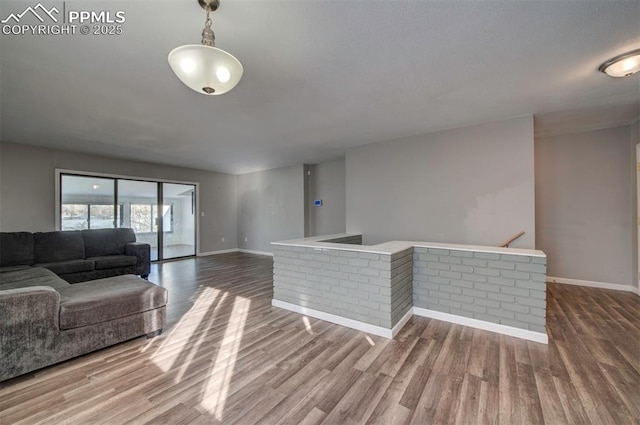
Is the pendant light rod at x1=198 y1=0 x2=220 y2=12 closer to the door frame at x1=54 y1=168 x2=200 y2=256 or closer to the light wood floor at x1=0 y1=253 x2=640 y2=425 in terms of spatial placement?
the light wood floor at x1=0 y1=253 x2=640 y2=425

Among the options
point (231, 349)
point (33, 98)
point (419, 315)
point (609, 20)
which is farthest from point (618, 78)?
point (33, 98)

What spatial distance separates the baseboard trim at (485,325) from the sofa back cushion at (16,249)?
20.0ft

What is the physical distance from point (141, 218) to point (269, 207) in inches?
129

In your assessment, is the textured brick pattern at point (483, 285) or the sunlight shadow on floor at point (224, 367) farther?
the textured brick pattern at point (483, 285)

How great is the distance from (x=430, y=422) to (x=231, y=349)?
1732 mm

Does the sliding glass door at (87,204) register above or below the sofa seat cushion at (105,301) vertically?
above

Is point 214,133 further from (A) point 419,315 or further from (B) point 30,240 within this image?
(A) point 419,315

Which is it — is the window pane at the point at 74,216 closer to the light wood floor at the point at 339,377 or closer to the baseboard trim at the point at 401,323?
the light wood floor at the point at 339,377

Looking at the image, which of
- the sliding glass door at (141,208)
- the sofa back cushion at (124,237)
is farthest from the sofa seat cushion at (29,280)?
the sliding glass door at (141,208)

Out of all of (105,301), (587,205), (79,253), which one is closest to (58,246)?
(79,253)

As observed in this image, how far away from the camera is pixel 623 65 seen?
7.54 ft

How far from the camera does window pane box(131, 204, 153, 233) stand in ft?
21.2

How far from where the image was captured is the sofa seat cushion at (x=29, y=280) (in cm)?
286

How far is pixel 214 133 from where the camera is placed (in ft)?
14.0
